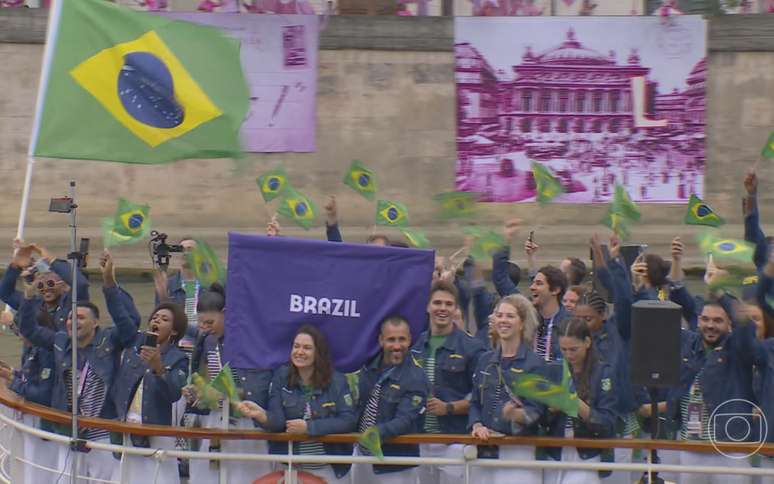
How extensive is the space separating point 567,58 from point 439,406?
40.1 feet

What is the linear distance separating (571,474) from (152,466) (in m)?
2.28

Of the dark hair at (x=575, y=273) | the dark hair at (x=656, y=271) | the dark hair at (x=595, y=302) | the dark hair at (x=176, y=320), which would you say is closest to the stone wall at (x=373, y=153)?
the dark hair at (x=575, y=273)

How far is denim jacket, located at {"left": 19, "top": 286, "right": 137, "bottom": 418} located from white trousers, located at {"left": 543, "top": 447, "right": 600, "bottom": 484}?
256cm

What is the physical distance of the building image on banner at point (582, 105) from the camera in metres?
20.1

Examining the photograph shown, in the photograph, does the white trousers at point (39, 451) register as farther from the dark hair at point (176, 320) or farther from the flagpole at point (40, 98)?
the flagpole at point (40, 98)

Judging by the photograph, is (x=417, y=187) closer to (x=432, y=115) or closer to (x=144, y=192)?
(x=432, y=115)

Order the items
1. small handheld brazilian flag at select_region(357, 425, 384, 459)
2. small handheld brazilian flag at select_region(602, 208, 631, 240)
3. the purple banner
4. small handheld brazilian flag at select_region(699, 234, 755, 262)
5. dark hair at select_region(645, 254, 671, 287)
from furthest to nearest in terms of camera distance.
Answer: the purple banner
small handheld brazilian flag at select_region(602, 208, 631, 240)
dark hair at select_region(645, 254, 671, 287)
small handheld brazilian flag at select_region(699, 234, 755, 262)
small handheld brazilian flag at select_region(357, 425, 384, 459)

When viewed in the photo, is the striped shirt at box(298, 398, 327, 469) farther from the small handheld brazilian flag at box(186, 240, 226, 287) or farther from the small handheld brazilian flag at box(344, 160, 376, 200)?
the small handheld brazilian flag at box(344, 160, 376, 200)

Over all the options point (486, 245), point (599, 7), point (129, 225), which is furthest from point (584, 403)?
point (599, 7)

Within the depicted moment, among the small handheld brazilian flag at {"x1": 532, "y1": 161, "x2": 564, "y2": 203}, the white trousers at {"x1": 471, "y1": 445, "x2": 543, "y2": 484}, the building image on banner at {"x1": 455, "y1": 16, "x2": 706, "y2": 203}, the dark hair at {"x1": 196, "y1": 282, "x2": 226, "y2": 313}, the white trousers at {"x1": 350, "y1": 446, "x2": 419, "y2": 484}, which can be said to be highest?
the building image on banner at {"x1": 455, "y1": 16, "x2": 706, "y2": 203}

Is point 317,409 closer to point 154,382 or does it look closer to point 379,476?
point 379,476

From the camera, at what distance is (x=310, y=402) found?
26.2ft

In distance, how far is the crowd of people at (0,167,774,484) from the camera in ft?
26.2

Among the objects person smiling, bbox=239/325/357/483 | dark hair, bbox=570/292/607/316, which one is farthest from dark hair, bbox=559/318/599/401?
person smiling, bbox=239/325/357/483
